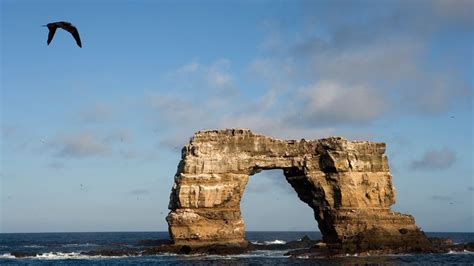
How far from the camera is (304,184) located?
6197 centimetres

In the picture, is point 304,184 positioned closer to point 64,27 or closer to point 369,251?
point 369,251

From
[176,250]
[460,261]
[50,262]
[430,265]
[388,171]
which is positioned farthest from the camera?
[388,171]

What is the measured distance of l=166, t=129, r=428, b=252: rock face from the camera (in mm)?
57178

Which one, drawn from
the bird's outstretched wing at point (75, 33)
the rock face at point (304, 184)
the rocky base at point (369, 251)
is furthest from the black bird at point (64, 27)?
the rock face at point (304, 184)

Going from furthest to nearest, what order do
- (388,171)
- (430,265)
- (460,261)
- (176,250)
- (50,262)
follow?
(388,171) → (176,250) → (50,262) → (460,261) → (430,265)

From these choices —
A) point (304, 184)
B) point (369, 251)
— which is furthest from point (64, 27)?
point (304, 184)

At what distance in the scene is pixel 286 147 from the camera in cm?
6034

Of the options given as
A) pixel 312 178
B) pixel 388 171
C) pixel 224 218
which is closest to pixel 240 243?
pixel 224 218

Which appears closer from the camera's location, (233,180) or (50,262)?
(50,262)

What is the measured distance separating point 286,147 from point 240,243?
362 inches

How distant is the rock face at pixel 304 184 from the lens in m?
57.2

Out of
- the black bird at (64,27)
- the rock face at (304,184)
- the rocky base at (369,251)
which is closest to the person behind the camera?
the black bird at (64,27)

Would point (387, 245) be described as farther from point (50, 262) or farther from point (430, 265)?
point (50, 262)

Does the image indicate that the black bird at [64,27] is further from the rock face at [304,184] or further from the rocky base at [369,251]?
the rock face at [304,184]
